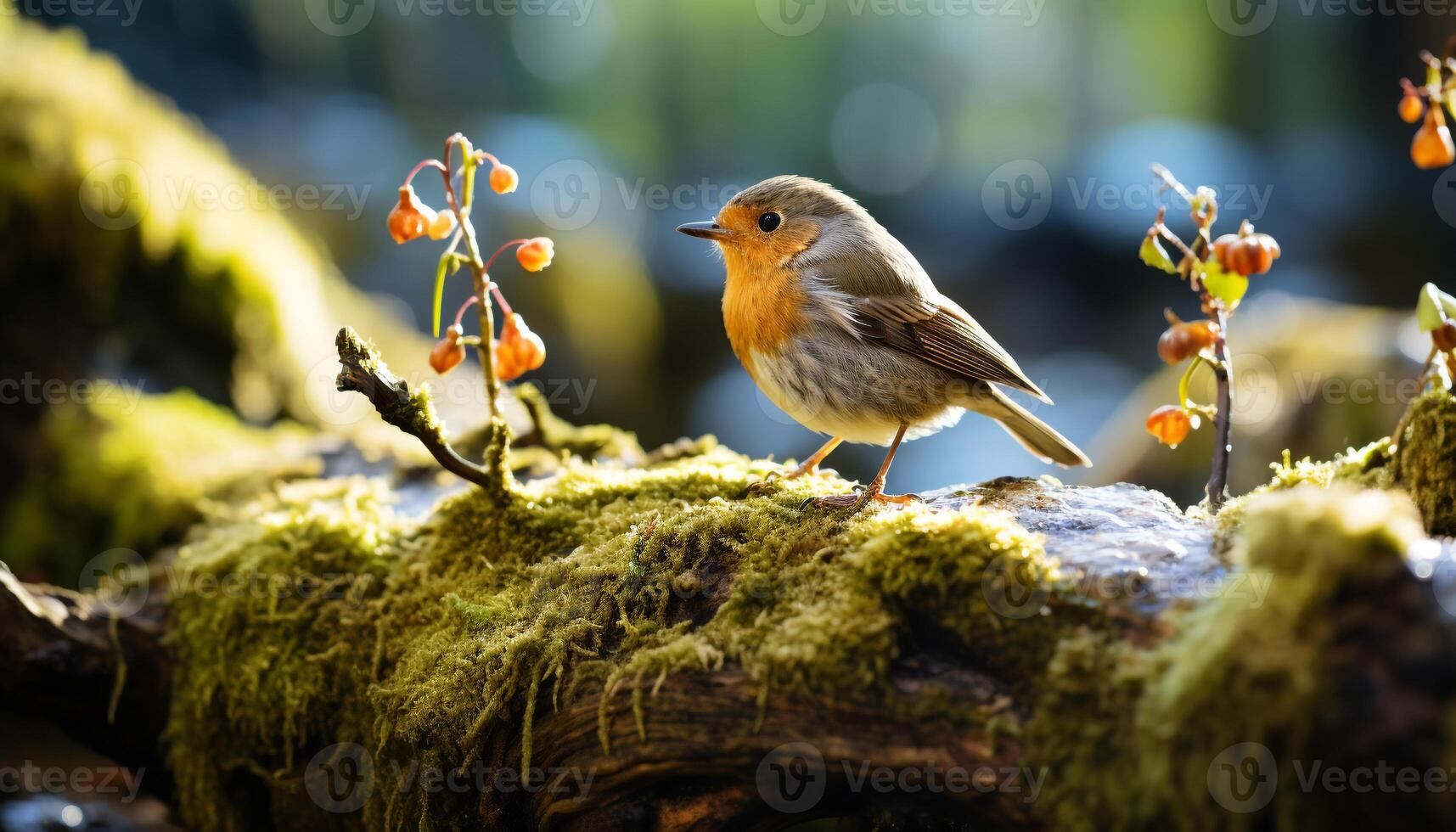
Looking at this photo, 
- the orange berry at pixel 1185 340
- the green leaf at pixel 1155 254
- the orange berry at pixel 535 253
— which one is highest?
the green leaf at pixel 1155 254

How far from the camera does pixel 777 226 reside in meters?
3.51

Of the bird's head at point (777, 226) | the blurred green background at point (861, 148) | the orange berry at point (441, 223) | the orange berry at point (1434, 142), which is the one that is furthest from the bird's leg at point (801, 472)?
the blurred green background at point (861, 148)

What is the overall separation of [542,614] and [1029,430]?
1.89 metres

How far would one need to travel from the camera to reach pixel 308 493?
3.87 metres

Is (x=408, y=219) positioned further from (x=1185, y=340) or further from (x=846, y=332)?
(x=1185, y=340)

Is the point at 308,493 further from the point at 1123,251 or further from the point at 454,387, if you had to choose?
the point at 1123,251

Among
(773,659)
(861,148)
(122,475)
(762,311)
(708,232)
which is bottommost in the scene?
(773,659)

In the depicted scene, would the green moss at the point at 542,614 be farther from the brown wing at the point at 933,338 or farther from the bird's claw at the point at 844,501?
the brown wing at the point at 933,338

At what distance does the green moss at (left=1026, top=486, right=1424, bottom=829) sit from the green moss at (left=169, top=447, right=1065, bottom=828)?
5.7 inches

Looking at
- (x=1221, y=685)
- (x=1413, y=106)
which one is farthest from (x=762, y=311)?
(x=1221, y=685)

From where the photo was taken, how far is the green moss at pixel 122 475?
4.45m

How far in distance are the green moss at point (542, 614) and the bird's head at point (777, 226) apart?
751 millimetres

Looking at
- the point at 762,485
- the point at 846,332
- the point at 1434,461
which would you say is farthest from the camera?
the point at 846,332

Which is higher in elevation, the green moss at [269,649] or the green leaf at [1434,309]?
the green leaf at [1434,309]
